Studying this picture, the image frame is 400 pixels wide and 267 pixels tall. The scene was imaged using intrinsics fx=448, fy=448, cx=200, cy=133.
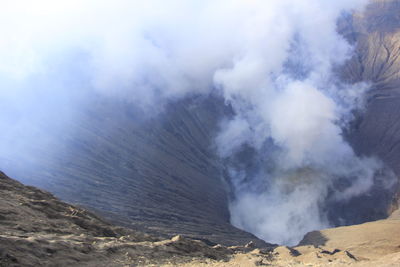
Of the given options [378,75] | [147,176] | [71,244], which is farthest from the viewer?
[378,75]

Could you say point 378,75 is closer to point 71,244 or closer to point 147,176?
point 147,176

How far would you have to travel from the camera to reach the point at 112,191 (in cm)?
6631

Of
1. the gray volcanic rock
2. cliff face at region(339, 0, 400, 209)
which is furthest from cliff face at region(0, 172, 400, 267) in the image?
cliff face at region(339, 0, 400, 209)

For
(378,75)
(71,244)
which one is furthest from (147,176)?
(378,75)

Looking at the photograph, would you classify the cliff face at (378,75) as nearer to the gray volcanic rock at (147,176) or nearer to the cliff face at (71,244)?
the gray volcanic rock at (147,176)

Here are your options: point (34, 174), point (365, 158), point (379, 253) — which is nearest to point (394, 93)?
point (365, 158)

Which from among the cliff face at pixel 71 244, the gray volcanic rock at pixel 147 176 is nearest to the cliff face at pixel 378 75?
the gray volcanic rock at pixel 147 176

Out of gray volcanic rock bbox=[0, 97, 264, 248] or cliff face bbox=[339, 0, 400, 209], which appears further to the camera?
cliff face bbox=[339, 0, 400, 209]

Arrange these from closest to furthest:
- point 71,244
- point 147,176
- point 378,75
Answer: point 71,244
point 147,176
point 378,75

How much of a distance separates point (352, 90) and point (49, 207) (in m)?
112

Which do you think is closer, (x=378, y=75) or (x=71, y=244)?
(x=71, y=244)

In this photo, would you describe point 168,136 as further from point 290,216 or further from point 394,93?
point 394,93

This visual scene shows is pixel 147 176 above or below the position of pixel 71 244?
above

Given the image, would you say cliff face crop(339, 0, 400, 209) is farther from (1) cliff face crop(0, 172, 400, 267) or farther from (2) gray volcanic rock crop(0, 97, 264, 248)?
(1) cliff face crop(0, 172, 400, 267)
